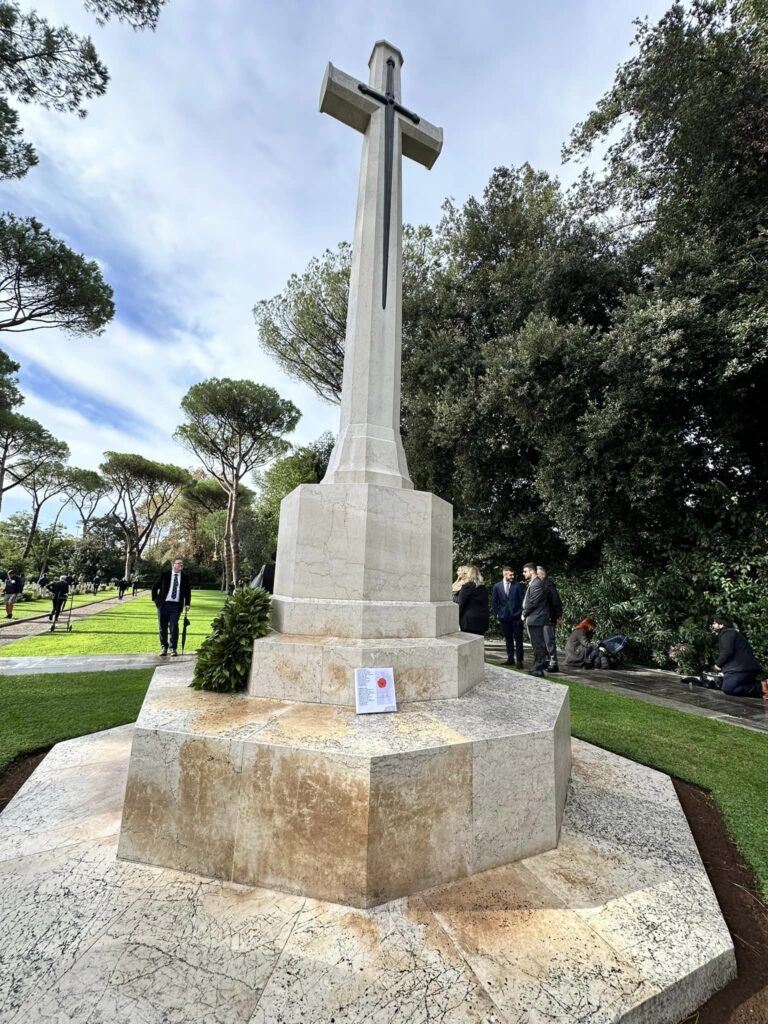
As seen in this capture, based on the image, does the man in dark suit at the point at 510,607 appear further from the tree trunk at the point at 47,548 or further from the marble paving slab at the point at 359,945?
the tree trunk at the point at 47,548

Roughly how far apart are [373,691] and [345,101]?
5026mm

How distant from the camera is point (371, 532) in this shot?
3.25 meters

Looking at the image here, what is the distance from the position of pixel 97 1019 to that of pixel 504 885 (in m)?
1.57

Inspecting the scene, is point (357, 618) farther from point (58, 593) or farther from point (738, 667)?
point (58, 593)

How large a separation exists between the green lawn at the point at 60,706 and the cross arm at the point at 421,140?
6.36 m

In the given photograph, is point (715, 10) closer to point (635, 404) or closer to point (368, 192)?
point (635, 404)

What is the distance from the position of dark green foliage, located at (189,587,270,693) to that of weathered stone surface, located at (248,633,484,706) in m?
0.10

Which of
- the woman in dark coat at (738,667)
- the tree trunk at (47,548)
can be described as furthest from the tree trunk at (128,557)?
the woman in dark coat at (738,667)

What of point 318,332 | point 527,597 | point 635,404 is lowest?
point 527,597

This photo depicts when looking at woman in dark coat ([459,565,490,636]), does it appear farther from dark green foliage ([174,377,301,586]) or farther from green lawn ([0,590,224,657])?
dark green foliage ([174,377,301,586])

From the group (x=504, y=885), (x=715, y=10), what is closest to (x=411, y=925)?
(x=504, y=885)

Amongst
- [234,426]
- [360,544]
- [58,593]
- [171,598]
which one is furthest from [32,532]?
[360,544]

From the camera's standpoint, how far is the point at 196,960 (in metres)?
1.60

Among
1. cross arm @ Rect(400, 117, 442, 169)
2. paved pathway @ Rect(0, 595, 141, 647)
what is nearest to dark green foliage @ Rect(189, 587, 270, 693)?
cross arm @ Rect(400, 117, 442, 169)
